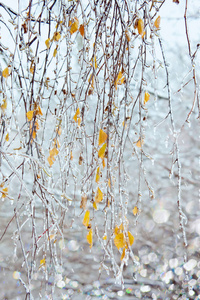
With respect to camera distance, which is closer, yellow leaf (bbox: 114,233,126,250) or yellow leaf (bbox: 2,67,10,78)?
yellow leaf (bbox: 114,233,126,250)

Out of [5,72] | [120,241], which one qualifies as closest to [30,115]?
[5,72]

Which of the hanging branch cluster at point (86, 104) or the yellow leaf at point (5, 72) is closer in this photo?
the hanging branch cluster at point (86, 104)

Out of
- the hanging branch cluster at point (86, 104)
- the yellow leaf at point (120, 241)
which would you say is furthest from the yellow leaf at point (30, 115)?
the yellow leaf at point (120, 241)

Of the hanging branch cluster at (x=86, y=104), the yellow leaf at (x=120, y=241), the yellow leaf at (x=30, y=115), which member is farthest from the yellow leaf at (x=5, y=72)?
the yellow leaf at (x=120, y=241)

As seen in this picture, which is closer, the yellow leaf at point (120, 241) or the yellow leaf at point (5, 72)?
the yellow leaf at point (120, 241)

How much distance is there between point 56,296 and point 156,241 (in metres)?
1.09

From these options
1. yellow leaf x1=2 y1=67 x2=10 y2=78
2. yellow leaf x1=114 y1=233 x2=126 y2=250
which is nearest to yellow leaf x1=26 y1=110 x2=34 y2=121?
yellow leaf x1=2 y1=67 x2=10 y2=78

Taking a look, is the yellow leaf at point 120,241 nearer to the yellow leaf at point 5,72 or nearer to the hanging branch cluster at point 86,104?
the hanging branch cluster at point 86,104

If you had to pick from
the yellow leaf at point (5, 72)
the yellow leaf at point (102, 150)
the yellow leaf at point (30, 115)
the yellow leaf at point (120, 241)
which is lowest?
the yellow leaf at point (120, 241)

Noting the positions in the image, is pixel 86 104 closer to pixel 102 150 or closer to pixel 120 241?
pixel 102 150

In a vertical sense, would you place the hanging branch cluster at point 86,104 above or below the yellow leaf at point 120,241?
above

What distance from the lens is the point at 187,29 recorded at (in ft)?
2.22

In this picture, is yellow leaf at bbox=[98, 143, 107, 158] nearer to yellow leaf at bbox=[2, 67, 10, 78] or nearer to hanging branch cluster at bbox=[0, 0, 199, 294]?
hanging branch cluster at bbox=[0, 0, 199, 294]

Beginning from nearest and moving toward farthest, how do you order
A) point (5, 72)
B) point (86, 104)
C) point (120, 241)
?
point (120, 241)
point (5, 72)
point (86, 104)
